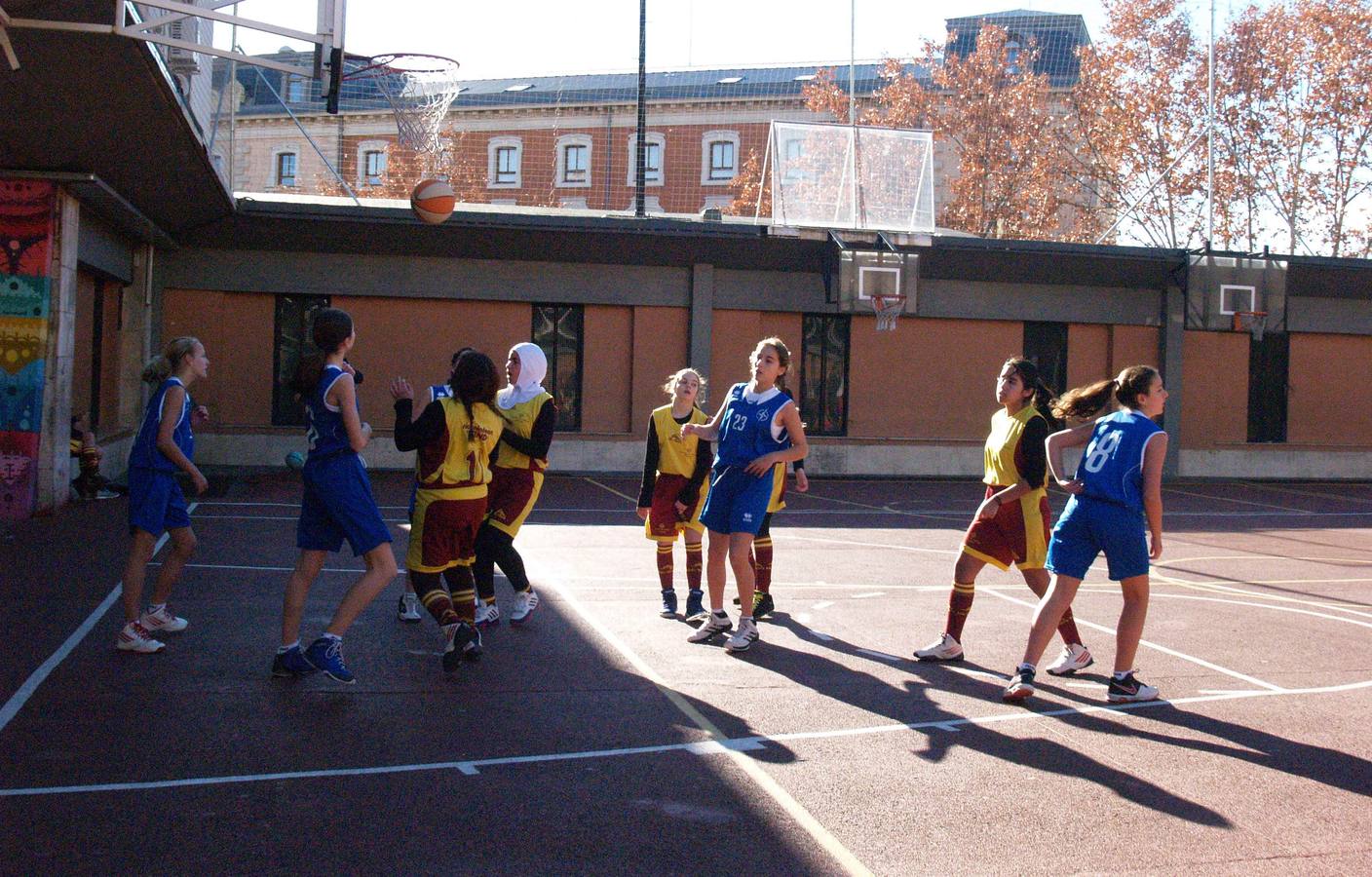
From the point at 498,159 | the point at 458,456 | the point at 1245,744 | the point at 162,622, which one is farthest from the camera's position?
the point at 498,159

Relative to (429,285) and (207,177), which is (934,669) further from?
(429,285)

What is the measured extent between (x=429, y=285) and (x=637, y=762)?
18.4m

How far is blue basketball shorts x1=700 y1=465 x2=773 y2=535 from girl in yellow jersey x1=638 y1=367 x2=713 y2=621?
1.11 meters

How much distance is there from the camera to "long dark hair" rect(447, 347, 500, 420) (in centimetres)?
716

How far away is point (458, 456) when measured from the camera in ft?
23.4

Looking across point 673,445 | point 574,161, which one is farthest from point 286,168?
point 673,445

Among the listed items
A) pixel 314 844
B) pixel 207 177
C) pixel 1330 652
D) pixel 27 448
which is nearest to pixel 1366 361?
pixel 1330 652

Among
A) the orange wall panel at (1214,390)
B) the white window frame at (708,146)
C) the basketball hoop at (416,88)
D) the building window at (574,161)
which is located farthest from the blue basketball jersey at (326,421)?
the white window frame at (708,146)

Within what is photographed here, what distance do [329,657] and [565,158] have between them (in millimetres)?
41213

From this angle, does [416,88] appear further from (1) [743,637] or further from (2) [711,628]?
(1) [743,637]

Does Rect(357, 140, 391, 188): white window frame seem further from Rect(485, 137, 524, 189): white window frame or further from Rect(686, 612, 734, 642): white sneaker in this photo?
Rect(686, 612, 734, 642): white sneaker

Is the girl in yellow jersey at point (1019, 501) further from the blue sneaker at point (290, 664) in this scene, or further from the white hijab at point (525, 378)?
the blue sneaker at point (290, 664)

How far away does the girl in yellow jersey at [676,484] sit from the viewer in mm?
9312

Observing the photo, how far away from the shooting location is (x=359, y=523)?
264 inches
